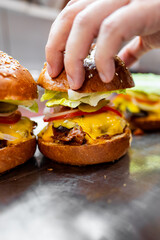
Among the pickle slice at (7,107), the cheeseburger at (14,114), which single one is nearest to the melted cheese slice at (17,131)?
the cheeseburger at (14,114)

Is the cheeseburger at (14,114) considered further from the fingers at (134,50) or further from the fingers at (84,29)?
the fingers at (134,50)

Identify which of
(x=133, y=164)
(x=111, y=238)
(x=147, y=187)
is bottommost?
(x=133, y=164)

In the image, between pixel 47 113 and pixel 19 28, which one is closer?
pixel 47 113

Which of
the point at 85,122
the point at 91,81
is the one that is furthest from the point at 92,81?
the point at 85,122

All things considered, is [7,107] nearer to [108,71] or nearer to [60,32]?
[60,32]

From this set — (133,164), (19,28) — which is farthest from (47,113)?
(19,28)

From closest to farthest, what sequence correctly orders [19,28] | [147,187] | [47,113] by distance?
[147,187], [47,113], [19,28]

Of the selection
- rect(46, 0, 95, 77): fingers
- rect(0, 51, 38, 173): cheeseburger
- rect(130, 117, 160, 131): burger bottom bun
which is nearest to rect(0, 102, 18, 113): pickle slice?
rect(0, 51, 38, 173): cheeseburger

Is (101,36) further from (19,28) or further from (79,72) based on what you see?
(19,28)
